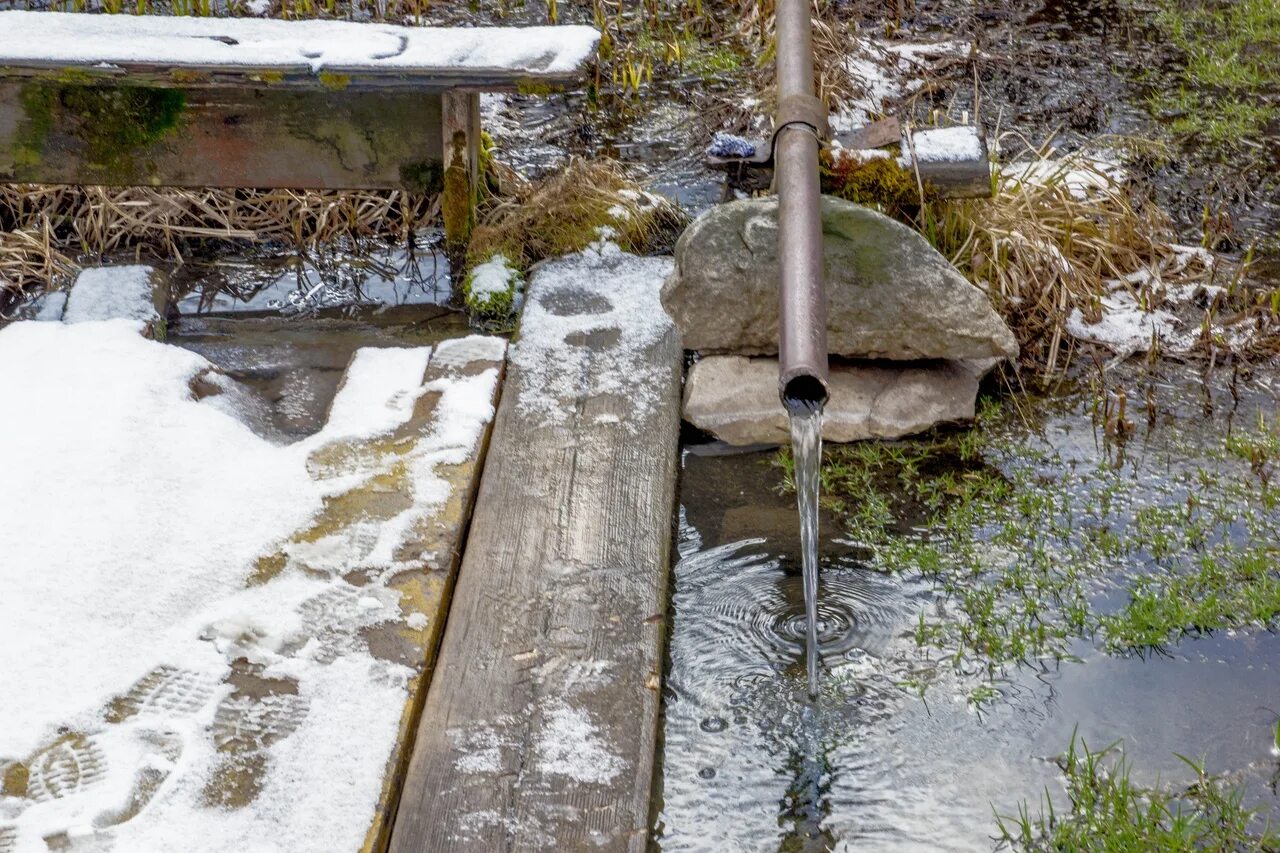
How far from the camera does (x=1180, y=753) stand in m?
3.03

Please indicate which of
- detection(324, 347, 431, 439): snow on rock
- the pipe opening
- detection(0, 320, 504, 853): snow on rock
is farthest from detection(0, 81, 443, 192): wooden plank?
the pipe opening

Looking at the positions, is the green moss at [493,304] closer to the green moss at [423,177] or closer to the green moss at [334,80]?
the green moss at [423,177]

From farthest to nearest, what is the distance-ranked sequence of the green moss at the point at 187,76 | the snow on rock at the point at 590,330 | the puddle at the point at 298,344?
1. the green moss at the point at 187,76
2. the puddle at the point at 298,344
3. the snow on rock at the point at 590,330

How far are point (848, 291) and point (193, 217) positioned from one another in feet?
10.9

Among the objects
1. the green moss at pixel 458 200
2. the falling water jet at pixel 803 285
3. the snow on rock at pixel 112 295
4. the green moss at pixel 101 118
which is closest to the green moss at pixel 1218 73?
the falling water jet at pixel 803 285

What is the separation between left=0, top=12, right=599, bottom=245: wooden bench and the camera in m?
5.04

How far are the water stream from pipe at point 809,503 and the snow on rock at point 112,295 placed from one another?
266 centimetres

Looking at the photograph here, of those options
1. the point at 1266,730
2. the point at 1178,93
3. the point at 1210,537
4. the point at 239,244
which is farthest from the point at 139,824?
the point at 1178,93

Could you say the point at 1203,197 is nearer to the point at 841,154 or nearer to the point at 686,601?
the point at 841,154

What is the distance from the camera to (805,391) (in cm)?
297

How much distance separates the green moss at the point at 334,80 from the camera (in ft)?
15.5

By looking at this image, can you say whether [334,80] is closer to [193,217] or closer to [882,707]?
[193,217]

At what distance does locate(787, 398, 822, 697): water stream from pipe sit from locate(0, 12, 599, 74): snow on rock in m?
2.02

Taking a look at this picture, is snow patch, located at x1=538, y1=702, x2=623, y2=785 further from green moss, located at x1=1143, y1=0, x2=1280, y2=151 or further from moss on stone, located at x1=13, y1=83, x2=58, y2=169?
green moss, located at x1=1143, y1=0, x2=1280, y2=151
